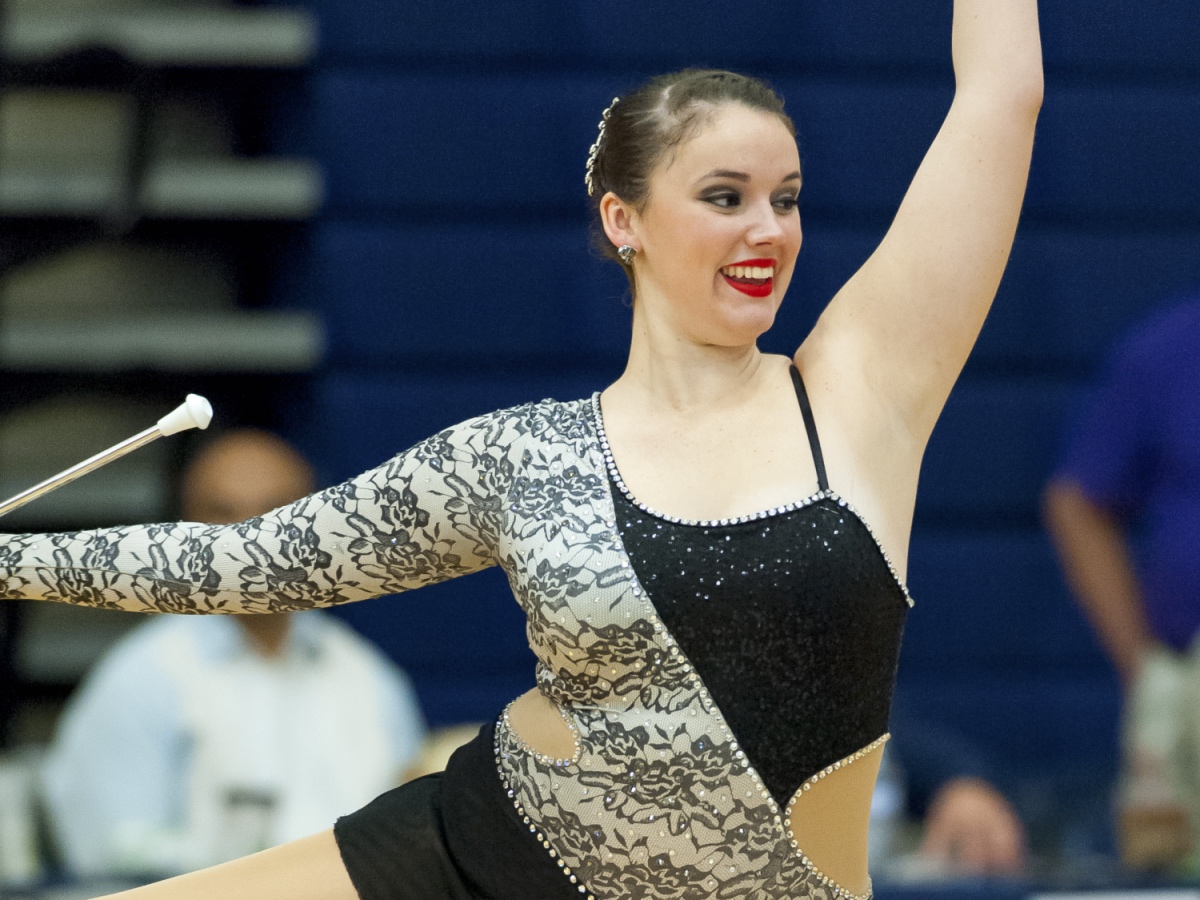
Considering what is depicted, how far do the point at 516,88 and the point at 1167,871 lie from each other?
6.24ft

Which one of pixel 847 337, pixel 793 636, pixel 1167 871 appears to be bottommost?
pixel 1167 871

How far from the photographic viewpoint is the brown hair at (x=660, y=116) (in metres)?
1.46

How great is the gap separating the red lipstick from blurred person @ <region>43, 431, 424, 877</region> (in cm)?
125

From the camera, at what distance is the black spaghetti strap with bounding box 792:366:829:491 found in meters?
1.38

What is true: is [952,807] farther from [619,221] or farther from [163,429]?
[163,429]


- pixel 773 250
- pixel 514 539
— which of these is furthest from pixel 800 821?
pixel 773 250

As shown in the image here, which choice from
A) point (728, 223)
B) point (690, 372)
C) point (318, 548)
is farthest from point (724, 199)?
point (318, 548)

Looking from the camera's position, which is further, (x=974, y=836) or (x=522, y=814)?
(x=974, y=836)

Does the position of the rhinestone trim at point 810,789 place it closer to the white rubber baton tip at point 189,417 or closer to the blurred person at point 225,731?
the white rubber baton tip at point 189,417

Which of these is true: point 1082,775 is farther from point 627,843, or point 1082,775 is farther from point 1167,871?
point 627,843

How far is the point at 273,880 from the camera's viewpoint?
4.77 ft

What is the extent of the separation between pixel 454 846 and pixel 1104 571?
1.50m

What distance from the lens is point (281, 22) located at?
3.44 meters

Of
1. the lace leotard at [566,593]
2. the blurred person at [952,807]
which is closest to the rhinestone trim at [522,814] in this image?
the lace leotard at [566,593]
